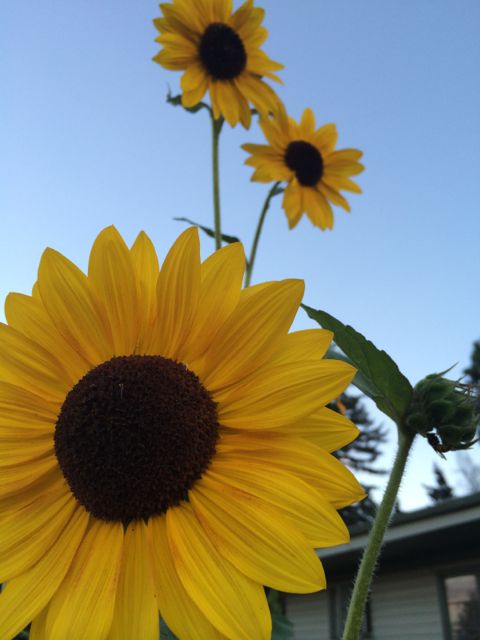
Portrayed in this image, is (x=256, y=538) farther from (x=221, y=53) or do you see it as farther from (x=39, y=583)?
(x=221, y=53)

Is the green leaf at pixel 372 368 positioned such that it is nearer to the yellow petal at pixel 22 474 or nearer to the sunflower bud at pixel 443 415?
the sunflower bud at pixel 443 415

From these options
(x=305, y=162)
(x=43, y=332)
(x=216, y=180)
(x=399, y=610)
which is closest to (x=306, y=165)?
(x=305, y=162)

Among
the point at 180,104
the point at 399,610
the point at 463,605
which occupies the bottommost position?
the point at 399,610

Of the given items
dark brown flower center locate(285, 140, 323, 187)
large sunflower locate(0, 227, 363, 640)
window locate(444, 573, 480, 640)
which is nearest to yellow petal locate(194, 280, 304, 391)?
large sunflower locate(0, 227, 363, 640)

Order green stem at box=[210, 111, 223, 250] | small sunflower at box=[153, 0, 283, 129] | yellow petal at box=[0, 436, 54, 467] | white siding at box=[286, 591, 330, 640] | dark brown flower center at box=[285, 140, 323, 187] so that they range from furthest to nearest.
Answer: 1. white siding at box=[286, 591, 330, 640]
2. dark brown flower center at box=[285, 140, 323, 187]
3. small sunflower at box=[153, 0, 283, 129]
4. green stem at box=[210, 111, 223, 250]
5. yellow petal at box=[0, 436, 54, 467]

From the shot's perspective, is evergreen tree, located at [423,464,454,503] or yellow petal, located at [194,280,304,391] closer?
yellow petal, located at [194,280,304,391]

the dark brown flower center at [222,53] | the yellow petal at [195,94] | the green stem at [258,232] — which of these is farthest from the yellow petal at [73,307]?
the dark brown flower center at [222,53]

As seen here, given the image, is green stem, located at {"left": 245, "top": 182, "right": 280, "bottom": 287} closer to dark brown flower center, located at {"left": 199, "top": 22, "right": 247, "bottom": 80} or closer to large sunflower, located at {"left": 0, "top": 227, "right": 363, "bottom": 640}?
dark brown flower center, located at {"left": 199, "top": 22, "right": 247, "bottom": 80}
